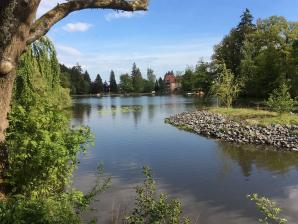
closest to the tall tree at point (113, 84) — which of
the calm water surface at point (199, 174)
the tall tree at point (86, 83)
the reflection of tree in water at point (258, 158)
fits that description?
the tall tree at point (86, 83)

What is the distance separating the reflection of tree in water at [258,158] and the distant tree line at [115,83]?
11841 centimetres

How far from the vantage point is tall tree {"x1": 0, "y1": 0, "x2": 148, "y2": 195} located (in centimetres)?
599

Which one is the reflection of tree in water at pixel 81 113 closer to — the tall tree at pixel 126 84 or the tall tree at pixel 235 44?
the tall tree at pixel 235 44

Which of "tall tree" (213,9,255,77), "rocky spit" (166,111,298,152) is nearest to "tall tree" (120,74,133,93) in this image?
"tall tree" (213,9,255,77)

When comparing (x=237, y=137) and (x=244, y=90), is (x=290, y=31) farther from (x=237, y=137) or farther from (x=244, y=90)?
(x=237, y=137)

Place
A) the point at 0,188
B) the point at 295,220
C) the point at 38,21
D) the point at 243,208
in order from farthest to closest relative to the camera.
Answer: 1. the point at 243,208
2. the point at 295,220
3. the point at 0,188
4. the point at 38,21

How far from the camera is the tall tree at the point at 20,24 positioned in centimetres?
599

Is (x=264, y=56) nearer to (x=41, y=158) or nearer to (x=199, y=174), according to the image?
(x=199, y=174)

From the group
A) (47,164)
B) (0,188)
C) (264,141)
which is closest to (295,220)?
(47,164)

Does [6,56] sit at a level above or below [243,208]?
above

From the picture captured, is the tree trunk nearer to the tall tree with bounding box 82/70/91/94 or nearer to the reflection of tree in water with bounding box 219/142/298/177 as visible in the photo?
the reflection of tree in water with bounding box 219/142/298/177

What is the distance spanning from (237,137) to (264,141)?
A: 209cm

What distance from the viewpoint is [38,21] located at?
6.52 meters

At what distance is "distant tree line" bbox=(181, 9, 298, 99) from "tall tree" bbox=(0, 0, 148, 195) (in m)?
40.6
